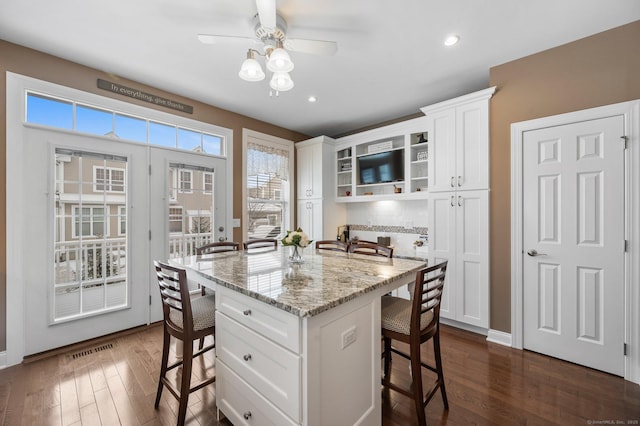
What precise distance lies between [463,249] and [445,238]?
0.22 m

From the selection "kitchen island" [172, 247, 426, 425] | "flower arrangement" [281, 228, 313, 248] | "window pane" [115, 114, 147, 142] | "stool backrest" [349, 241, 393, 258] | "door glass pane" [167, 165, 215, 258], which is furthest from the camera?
"door glass pane" [167, 165, 215, 258]

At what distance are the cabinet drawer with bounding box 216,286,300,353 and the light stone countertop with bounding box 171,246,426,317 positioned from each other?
59 mm

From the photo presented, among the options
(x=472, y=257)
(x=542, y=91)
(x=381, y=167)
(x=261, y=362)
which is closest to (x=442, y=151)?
(x=542, y=91)

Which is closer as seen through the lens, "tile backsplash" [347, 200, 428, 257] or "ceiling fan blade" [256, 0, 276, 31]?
"ceiling fan blade" [256, 0, 276, 31]

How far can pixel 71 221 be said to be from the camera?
2.65 meters

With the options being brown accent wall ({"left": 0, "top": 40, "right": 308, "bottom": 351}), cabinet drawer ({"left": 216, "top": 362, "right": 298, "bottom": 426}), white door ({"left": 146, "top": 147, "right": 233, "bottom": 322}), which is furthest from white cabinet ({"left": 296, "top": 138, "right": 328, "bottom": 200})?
cabinet drawer ({"left": 216, "top": 362, "right": 298, "bottom": 426})

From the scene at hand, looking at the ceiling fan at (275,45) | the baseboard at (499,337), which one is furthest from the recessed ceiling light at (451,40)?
the baseboard at (499,337)

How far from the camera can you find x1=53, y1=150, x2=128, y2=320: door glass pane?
2.60 m

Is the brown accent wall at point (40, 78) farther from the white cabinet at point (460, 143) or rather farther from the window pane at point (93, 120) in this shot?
the white cabinet at point (460, 143)

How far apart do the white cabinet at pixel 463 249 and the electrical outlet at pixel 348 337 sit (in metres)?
2.08

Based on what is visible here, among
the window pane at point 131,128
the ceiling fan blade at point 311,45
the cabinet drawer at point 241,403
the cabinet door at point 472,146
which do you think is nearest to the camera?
the cabinet drawer at point 241,403

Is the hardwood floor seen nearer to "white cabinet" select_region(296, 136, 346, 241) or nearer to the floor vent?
the floor vent

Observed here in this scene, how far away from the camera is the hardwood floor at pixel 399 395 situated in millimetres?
1729

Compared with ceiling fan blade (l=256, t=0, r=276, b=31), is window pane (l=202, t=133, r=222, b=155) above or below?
below
